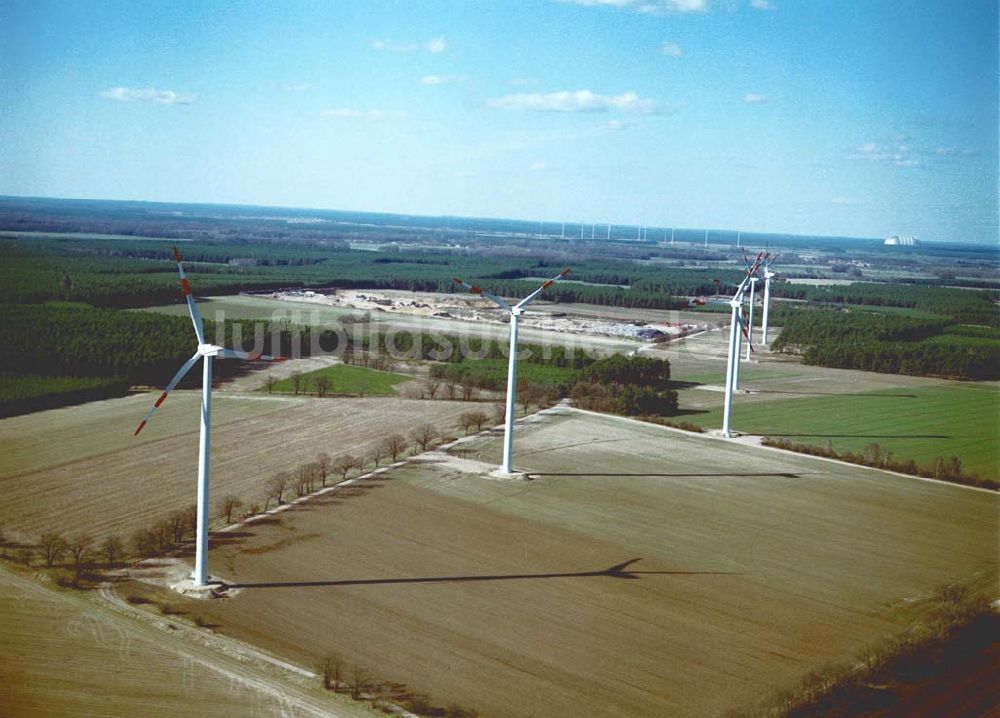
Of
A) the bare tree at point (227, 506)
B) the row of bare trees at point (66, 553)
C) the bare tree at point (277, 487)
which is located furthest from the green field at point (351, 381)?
the row of bare trees at point (66, 553)

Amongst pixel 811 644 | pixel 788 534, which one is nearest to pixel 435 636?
pixel 811 644

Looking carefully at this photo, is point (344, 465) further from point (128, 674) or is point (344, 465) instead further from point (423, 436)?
point (128, 674)

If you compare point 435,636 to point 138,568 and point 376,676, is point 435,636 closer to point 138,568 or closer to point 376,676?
point 376,676

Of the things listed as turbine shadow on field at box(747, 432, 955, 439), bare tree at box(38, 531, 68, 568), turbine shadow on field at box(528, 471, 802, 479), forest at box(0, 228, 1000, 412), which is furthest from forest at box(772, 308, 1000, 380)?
bare tree at box(38, 531, 68, 568)

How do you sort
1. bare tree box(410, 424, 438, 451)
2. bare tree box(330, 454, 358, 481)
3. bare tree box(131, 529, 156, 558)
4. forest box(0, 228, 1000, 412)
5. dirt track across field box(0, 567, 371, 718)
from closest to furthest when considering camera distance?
dirt track across field box(0, 567, 371, 718) → bare tree box(131, 529, 156, 558) → bare tree box(330, 454, 358, 481) → bare tree box(410, 424, 438, 451) → forest box(0, 228, 1000, 412)

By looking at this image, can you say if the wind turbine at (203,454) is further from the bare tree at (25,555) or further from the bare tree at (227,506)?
the bare tree at (25,555)

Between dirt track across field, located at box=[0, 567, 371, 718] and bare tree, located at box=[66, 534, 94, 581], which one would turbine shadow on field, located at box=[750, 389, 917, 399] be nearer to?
bare tree, located at box=[66, 534, 94, 581]
